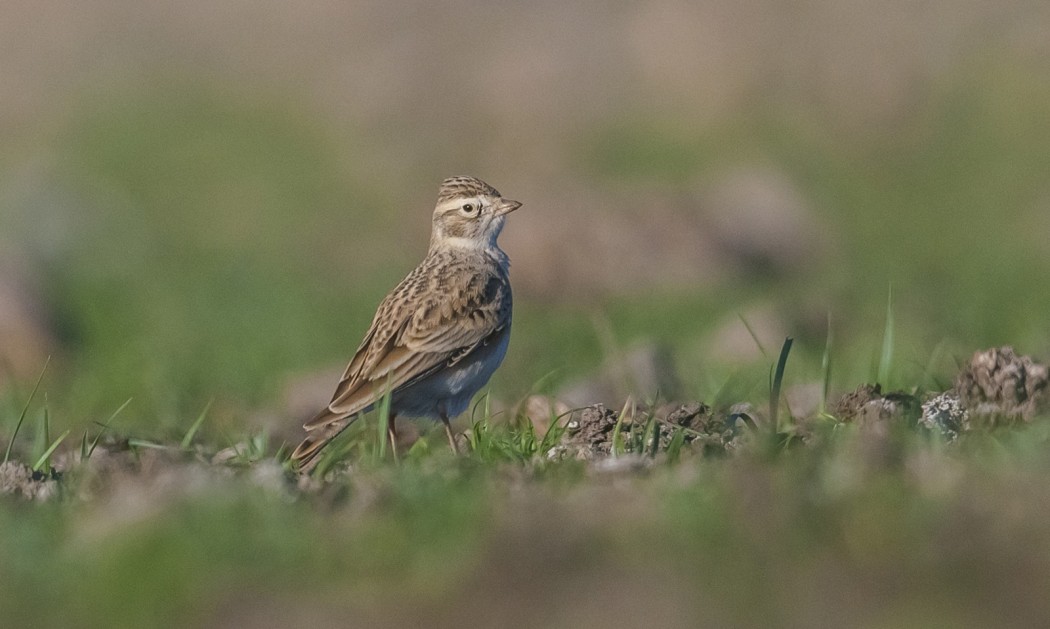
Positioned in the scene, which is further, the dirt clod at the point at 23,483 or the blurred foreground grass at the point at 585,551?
the dirt clod at the point at 23,483

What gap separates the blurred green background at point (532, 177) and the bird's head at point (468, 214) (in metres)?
1.35

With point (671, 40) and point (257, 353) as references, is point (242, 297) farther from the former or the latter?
point (671, 40)

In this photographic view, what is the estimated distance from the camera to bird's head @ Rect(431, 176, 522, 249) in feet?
32.5

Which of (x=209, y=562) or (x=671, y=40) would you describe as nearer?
(x=209, y=562)

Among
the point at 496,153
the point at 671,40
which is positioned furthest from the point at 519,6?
the point at 496,153

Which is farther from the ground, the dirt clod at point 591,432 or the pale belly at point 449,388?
the dirt clod at point 591,432

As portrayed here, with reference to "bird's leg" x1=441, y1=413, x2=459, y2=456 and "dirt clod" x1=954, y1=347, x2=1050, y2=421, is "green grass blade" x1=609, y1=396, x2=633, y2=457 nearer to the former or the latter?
"bird's leg" x1=441, y1=413, x2=459, y2=456

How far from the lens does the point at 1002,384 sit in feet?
24.8

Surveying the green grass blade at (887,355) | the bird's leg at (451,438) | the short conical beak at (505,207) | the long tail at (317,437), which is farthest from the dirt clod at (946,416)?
the short conical beak at (505,207)

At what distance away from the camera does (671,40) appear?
24.2 meters

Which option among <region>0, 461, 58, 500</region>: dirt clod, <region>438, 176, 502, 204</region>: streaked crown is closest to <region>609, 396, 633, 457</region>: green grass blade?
<region>0, 461, 58, 500</region>: dirt clod

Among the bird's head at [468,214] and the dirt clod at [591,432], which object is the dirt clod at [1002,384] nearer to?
the dirt clod at [591,432]

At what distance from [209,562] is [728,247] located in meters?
12.7

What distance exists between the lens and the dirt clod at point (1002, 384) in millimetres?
7461
